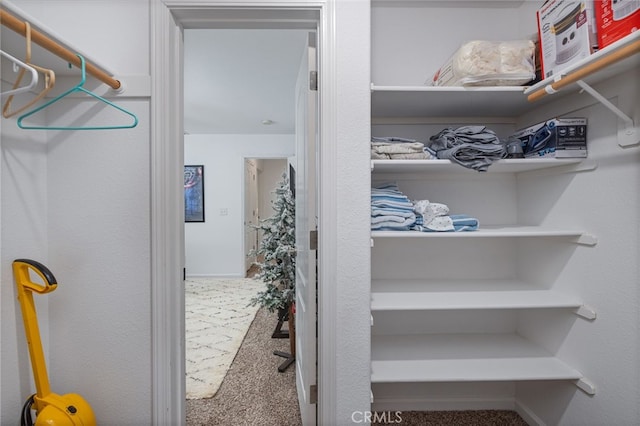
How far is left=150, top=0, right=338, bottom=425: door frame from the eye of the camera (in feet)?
4.21

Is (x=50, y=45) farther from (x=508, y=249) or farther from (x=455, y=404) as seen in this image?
(x=455, y=404)

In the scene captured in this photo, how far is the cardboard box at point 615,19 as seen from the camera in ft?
3.24

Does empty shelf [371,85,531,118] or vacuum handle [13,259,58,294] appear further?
empty shelf [371,85,531,118]

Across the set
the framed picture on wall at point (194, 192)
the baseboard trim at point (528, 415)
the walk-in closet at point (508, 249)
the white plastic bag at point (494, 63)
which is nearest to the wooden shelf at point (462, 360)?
the walk-in closet at point (508, 249)

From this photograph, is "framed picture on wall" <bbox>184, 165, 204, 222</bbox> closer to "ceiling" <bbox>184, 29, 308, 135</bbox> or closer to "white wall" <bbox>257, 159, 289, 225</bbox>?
"ceiling" <bbox>184, 29, 308, 135</bbox>

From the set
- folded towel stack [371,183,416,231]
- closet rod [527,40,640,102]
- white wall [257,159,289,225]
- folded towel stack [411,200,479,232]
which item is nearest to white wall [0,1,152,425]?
folded towel stack [371,183,416,231]

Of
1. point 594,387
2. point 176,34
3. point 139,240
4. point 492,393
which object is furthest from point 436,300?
point 176,34

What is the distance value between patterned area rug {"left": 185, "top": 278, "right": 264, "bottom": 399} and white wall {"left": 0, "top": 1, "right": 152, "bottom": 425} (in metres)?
0.85

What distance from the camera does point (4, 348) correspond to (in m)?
1.14

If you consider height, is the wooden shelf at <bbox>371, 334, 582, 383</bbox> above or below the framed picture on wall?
below

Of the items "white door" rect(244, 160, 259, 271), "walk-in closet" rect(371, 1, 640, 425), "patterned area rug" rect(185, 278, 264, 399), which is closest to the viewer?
"walk-in closet" rect(371, 1, 640, 425)

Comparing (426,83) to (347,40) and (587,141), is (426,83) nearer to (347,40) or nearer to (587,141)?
(347,40)

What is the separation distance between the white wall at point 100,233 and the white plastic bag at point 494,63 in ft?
4.45

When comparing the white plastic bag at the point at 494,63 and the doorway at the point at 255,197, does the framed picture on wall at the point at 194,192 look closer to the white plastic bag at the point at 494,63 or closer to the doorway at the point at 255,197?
the doorway at the point at 255,197
